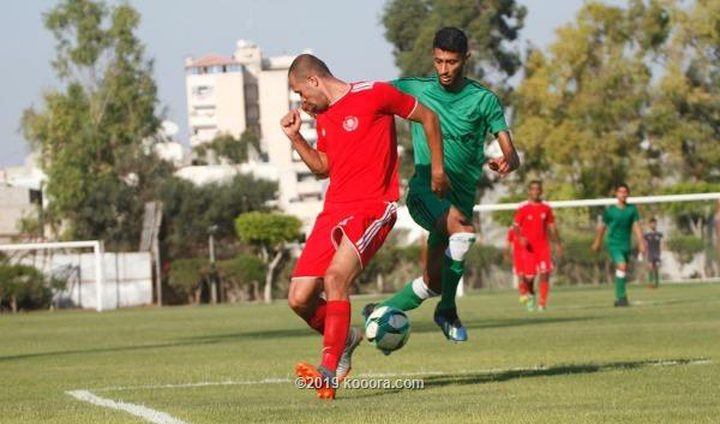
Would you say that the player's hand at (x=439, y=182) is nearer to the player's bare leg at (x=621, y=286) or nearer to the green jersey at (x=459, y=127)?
the green jersey at (x=459, y=127)

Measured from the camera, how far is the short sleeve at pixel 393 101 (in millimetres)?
9703

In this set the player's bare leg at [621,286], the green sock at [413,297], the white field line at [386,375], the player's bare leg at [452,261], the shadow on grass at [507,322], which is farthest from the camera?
the player's bare leg at [621,286]

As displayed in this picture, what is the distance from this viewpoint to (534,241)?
2745 cm

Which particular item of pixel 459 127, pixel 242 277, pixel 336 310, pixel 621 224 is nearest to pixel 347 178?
pixel 336 310

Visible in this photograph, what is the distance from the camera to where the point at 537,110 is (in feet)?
224

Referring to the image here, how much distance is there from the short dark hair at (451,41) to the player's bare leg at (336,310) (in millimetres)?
1767

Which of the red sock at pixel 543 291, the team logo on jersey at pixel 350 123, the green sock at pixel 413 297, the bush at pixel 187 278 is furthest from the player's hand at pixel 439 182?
the bush at pixel 187 278

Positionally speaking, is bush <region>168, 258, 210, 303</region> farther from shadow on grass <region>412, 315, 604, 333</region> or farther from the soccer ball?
the soccer ball

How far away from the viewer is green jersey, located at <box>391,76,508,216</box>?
436 inches

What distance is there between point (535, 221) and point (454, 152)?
1646 cm

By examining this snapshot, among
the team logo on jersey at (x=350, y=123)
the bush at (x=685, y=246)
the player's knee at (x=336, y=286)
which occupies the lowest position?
the bush at (x=685, y=246)

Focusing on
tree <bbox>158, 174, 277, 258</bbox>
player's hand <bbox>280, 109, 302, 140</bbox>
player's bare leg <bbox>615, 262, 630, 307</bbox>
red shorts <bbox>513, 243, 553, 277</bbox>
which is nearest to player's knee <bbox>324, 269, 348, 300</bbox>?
player's hand <bbox>280, 109, 302, 140</bbox>

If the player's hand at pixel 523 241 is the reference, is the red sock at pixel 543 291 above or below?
below

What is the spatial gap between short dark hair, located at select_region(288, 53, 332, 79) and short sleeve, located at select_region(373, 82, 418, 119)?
0.31 meters
